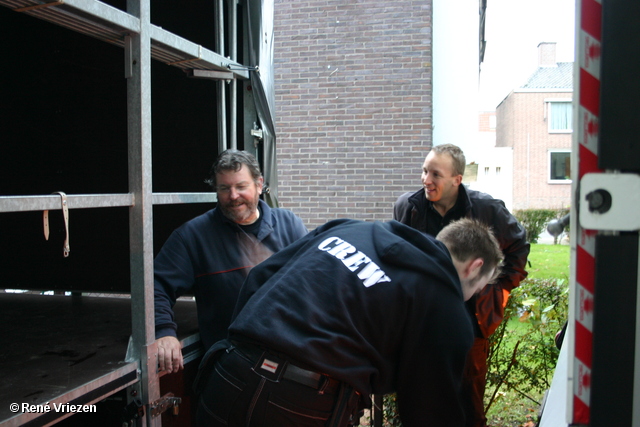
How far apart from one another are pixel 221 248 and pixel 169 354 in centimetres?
62

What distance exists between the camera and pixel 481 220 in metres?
3.33

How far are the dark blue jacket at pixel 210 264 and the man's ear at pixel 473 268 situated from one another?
1.18 meters

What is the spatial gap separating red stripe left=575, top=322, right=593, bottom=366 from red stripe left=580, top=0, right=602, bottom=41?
0.62 metres

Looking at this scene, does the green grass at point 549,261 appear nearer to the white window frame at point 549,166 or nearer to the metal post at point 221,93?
the metal post at point 221,93

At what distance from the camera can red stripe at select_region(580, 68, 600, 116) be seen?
1155 millimetres

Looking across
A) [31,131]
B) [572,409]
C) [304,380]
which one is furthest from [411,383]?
[31,131]

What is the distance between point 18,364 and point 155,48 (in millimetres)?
1468

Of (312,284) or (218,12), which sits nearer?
(312,284)

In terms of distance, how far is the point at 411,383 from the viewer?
5.98 ft

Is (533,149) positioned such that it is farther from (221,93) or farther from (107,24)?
(107,24)

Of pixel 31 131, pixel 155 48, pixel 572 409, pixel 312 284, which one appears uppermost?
pixel 155 48

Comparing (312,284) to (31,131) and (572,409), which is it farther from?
(31,131)

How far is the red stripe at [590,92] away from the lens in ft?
3.79

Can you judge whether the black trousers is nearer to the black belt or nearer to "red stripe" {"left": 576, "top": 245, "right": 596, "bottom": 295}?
the black belt
